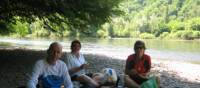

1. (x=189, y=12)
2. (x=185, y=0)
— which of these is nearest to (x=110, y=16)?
(x=189, y=12)

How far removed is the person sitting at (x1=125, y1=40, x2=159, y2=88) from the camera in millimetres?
7430

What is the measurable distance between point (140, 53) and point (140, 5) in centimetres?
18042

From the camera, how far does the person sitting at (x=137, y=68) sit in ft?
24.4

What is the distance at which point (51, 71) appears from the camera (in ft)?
18.4

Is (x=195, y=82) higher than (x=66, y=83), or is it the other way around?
(x=66, y=83)

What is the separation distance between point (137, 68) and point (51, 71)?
2400mm

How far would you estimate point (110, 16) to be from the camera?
17.4 meters

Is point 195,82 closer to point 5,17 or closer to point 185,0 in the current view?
point 5,17

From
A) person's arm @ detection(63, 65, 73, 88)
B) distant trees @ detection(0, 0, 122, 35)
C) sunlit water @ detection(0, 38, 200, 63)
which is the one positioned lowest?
sunlit water @ detection(0, 38, 200, 63)

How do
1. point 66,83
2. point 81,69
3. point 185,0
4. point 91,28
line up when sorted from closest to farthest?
point 66,83 < point 81,69 < point 91,28 < point 185,0

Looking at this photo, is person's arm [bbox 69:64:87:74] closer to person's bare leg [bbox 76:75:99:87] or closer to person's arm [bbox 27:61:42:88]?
person's bare leg [bbox 76:75:99:87]

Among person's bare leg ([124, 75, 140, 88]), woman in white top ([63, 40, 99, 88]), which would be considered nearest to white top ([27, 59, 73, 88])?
woman in white top ([63, 40, 99, 88])

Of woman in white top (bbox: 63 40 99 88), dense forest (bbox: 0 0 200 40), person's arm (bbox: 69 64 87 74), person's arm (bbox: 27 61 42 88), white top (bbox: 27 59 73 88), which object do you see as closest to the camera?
person's arm (bbox: 27 61 42 88)

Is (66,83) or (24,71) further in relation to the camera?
(24,71)
